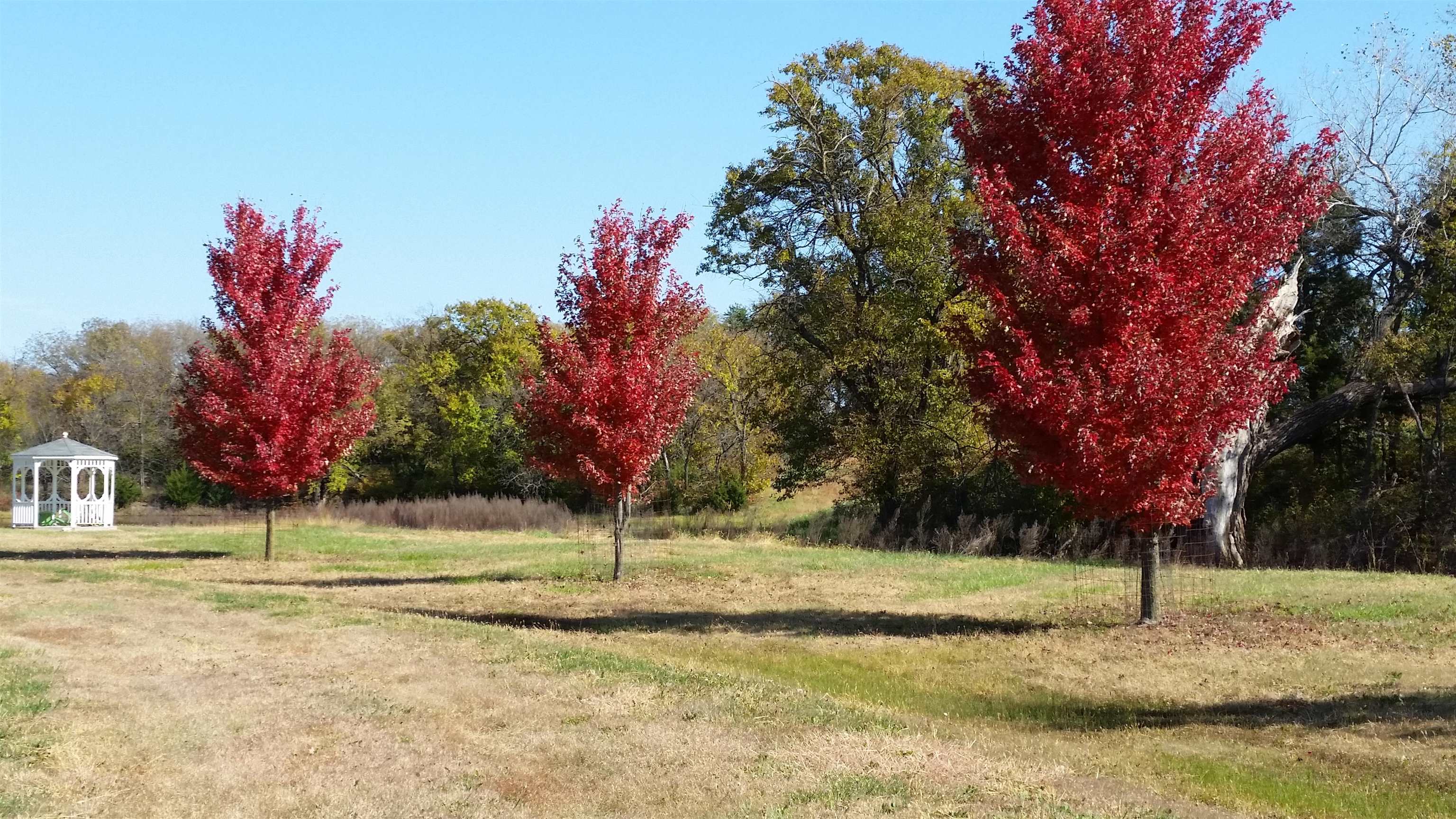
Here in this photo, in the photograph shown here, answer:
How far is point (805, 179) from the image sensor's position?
32875mm

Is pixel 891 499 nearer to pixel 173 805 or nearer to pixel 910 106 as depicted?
pixel 910 106

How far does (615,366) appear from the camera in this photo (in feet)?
60.3

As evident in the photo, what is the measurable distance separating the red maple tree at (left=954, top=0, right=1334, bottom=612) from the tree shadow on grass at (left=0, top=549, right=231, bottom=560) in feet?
62.4

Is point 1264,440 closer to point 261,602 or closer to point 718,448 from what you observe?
point 261,602

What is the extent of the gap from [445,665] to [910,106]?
24.7 meters

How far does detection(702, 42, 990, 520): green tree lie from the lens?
30812 millimetres

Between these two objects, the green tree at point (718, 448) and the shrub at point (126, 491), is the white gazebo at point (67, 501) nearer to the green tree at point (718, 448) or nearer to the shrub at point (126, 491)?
the shrub at point (126, 491)

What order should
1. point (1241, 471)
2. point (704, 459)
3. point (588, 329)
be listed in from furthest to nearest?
point (704, 459) → point (1241, 471) → point (588, 329)

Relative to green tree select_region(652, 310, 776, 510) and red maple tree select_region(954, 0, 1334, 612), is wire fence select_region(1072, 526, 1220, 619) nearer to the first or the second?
red maple tree select_region(954, 0, 1334, 612)

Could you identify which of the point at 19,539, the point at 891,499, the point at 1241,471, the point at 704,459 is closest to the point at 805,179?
the point at 891,499

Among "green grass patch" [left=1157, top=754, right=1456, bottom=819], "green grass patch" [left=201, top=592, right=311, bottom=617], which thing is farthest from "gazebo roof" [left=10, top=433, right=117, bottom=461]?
"green grass patch" [left=1157, top=754, right=1456, bottom=819]

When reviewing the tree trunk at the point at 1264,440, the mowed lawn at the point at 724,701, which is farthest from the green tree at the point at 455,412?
the mowed lawn at the point at 724,701

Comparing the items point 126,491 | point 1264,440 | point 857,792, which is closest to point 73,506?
point 126,491

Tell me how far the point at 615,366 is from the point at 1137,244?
27.7 ft
